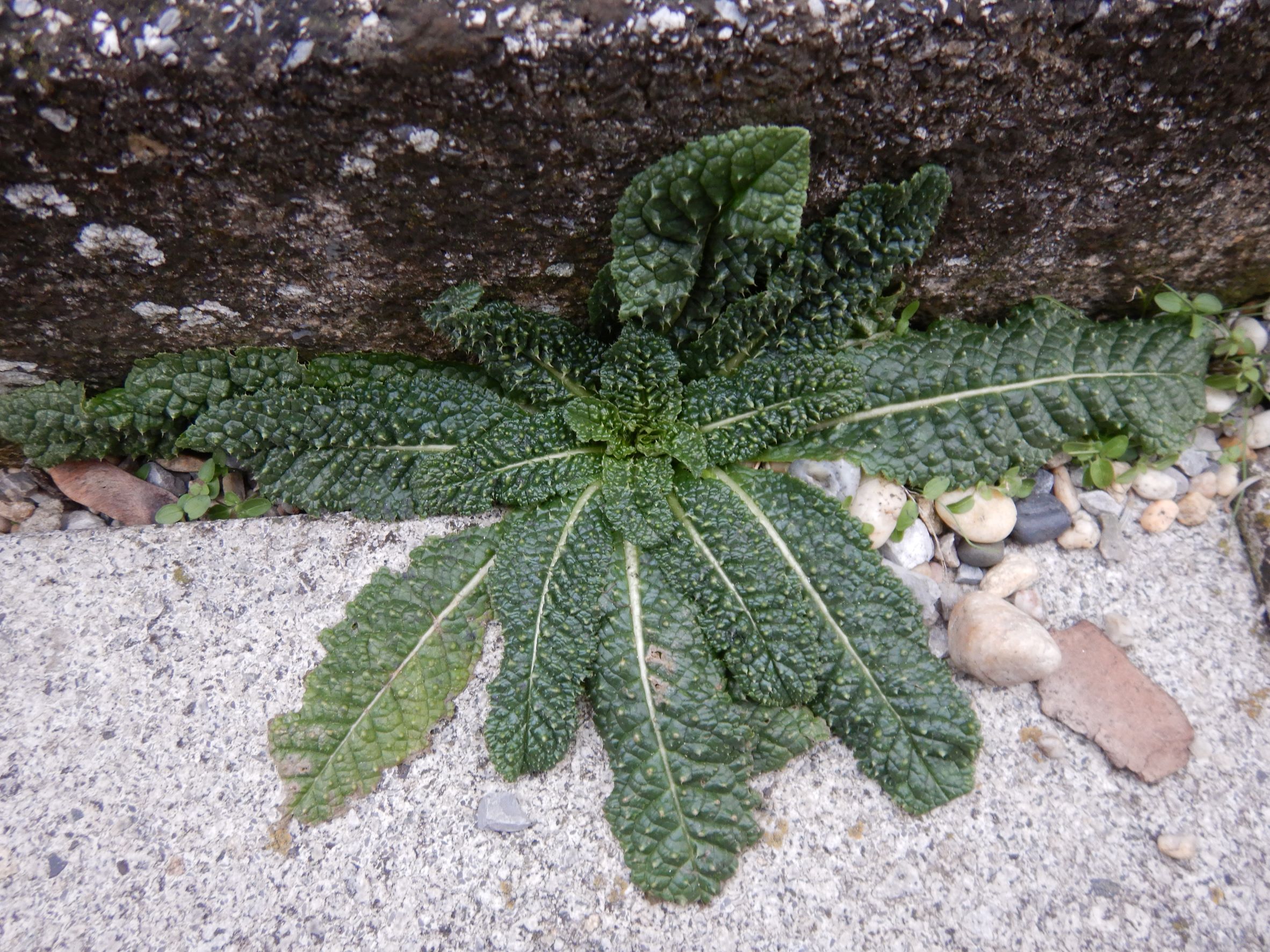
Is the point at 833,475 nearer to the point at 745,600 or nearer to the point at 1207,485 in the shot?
the point at 745,600

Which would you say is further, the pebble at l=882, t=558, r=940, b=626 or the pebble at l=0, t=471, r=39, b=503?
the pebble at l=0, t=471, r=39, b=503

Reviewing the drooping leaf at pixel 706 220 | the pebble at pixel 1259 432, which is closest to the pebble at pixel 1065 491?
the pebble at pixel 1259 432

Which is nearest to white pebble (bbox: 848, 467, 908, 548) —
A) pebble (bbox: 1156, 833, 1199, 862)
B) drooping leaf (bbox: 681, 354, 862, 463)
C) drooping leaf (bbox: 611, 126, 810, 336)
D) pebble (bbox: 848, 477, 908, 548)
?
pebble (bbox: 848, 477, 908, 548)

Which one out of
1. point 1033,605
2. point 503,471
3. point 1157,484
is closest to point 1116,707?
→ point 1033,605

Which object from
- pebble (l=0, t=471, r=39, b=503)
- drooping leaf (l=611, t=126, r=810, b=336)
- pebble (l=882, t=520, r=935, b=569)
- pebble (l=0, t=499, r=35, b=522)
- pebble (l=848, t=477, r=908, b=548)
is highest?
drooping leaf (l=611, t=126, r=810, b=336)

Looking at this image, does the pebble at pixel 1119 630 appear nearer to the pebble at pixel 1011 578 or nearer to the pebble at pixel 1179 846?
the pebble at pixel 1011 578

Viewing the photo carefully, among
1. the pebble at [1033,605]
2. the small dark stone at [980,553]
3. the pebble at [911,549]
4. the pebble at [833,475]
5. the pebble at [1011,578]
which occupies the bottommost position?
the pebble at [1033,605]

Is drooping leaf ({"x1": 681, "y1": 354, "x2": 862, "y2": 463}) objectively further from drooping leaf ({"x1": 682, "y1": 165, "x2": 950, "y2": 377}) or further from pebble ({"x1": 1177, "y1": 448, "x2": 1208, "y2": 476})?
pebble ({"x1": 1177, "y1": 448, "x2": 1208, "y2": 476})
